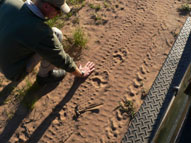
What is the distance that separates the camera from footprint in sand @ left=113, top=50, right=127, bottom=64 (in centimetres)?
364

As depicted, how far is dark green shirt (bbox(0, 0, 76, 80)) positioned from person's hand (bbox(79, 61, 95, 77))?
2.58 feet

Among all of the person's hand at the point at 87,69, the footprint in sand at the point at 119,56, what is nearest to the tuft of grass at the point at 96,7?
the footprint in sand at the point at 119,56

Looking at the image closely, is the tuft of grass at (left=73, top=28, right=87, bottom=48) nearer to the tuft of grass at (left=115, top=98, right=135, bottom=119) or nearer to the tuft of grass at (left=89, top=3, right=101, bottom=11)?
the tuft of grass at (left=89, top=3, right=101, bottom=11)

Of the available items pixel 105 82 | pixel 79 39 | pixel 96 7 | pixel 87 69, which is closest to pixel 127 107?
pixel 105 82

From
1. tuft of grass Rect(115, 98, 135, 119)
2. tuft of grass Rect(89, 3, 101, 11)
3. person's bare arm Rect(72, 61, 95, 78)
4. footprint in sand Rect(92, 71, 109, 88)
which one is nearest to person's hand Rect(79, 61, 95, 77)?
person's bare arm Rect(72, 61, 95, 78)

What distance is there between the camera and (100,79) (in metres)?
3.47

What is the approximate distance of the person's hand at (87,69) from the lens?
3.45 m

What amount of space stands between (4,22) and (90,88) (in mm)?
1642

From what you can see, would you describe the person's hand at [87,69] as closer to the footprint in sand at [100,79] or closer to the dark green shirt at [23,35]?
the footprint in sand at [100,79]

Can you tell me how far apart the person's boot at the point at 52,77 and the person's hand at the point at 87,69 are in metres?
0.35

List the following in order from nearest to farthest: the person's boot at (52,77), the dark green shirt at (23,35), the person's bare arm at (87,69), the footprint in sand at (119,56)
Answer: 1. the dark green shirt at (23,35)
2. the person's boot at (52,77)
3. the person's bare arm at (87,69)
4. the footprint in sand at (119,56)

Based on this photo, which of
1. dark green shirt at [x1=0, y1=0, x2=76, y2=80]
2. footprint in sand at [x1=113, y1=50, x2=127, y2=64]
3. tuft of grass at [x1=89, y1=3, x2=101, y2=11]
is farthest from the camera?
tuft of grass at [x1=89, y1=3, x2=101, y2=11]

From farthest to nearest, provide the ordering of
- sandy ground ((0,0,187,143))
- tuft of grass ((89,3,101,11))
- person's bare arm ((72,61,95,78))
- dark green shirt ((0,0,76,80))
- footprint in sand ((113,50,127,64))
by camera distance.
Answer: tuft of grass ((89,3,101,11)) < footprint in sand ((113,50,127,64)) < person's bare arm ((72,61,95,78)) < sandy ground ((0,0,187,143)) < dark green shirt ((0,0,76,80))

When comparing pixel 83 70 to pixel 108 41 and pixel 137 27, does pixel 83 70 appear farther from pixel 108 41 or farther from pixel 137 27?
pixel 137 27
